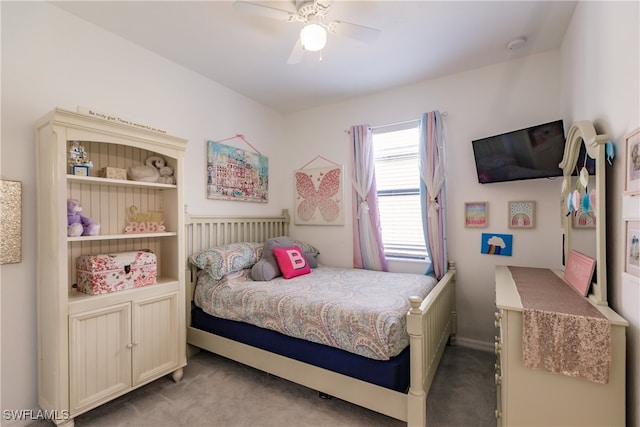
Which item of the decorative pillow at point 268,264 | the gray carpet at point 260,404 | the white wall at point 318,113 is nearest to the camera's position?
the white wall at point 318,113

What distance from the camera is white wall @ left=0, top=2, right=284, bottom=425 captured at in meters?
1.74

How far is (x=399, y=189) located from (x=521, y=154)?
1140mm

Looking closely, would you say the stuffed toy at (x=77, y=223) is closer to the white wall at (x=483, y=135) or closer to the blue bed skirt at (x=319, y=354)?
the blue bed skirt at (x=319, y=354)

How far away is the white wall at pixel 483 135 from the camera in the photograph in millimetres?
2469

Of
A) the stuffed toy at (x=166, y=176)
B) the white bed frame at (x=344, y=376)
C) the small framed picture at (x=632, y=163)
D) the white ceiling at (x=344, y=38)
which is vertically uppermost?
the white ceiling at (x=344, y=38)

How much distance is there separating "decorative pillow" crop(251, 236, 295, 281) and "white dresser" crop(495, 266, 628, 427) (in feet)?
5.97

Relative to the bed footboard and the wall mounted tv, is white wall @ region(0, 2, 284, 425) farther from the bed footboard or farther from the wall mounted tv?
the wall mounted tv

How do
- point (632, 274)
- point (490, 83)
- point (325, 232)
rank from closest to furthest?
1. point (632, 274)
2. point (490, 83)
3. point (325, 232)

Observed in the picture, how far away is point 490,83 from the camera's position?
8.80 feet

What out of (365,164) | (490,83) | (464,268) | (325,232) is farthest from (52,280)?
(490,83)

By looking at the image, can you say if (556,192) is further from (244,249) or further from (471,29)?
(244,249)

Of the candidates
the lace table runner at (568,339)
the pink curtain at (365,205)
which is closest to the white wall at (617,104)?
the lace table runner at (568,339)

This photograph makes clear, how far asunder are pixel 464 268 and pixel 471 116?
4.90 feet

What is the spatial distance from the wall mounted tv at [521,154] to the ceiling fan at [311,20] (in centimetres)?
142
